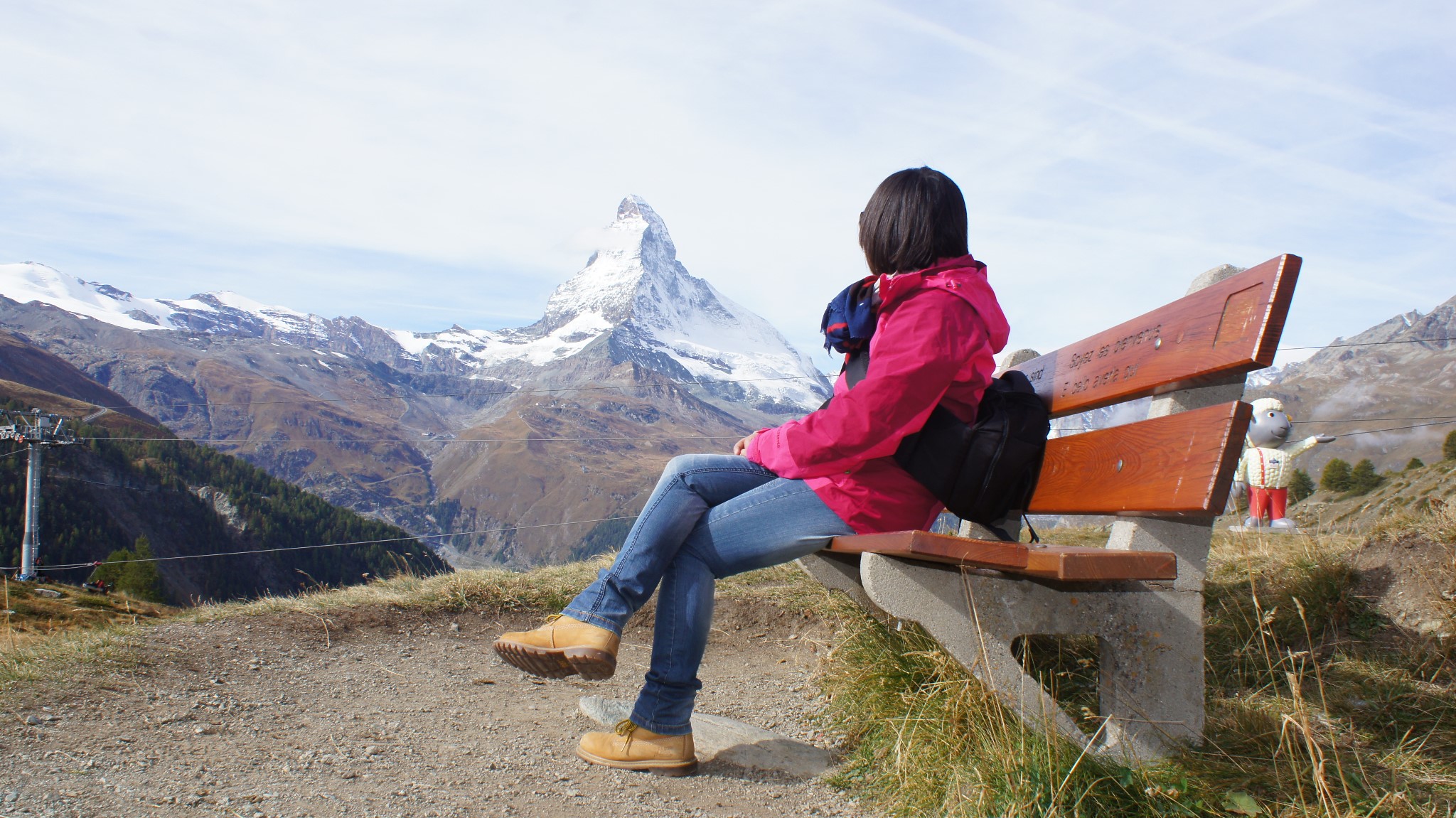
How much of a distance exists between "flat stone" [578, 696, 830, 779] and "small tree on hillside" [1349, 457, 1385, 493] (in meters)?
22.2

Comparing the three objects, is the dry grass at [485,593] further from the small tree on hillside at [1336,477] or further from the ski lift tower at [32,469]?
the ski lift tower at [32,469]

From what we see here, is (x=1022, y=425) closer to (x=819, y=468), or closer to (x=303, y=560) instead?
(x=819, y=468)

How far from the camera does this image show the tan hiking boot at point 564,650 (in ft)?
8.71

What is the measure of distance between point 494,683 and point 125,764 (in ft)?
5.68

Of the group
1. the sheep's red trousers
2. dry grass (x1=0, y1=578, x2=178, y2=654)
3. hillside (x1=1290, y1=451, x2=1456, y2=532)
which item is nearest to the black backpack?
hillside (x1=1290, y1=451, x2=1456, y2=532)

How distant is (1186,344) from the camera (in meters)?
2.54

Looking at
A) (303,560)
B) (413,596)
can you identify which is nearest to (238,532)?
(303,560)

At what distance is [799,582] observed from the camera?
585 centimetres

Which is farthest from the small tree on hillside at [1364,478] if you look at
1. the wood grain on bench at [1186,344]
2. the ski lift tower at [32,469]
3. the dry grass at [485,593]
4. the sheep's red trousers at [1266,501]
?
the ski lift tower at [32,469]

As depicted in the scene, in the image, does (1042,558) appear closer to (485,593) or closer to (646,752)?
(646,752)

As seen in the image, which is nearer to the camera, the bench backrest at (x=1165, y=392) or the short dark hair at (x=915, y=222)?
the bench backrest at (x=1165, y=392)

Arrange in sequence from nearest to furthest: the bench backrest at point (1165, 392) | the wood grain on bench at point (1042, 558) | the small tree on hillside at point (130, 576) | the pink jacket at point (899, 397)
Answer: the wood grain on bench at point (1042, 558), the bench backrest at point (1165, 392), the pink jacket at point (899, 397), the small tree on hillside at point (130, 576)

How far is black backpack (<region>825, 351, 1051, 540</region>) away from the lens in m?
2.62

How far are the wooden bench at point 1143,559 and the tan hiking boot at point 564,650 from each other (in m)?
0.76
